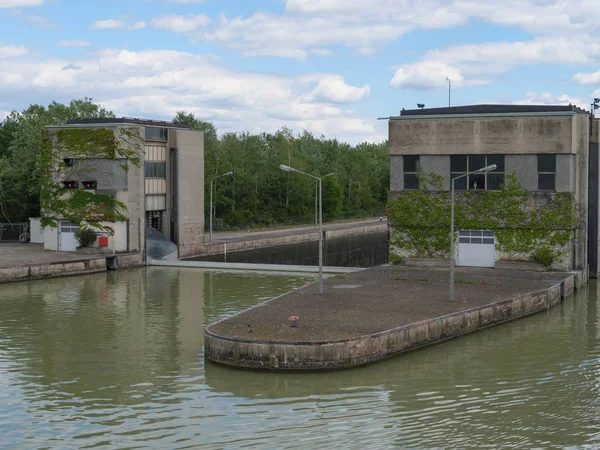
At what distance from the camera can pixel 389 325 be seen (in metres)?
27.4

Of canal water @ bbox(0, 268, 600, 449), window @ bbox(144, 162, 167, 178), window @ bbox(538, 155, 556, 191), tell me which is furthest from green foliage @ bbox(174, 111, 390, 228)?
canal water @ bbox(0, 268, 600, 449)

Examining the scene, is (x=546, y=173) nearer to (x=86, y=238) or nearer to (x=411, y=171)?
(x=411, y=171)

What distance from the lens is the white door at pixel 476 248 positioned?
147 feet

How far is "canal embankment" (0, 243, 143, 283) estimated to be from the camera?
151 ft

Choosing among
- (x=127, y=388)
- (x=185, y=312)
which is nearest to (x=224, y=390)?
(x=127, y=388)

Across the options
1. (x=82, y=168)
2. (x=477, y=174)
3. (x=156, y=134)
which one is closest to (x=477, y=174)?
(x=477, y=174)

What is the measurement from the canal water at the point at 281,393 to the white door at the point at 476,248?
414 inches

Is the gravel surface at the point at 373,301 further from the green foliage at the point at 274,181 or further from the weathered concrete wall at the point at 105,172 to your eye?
the green foliage at the point at 274,181

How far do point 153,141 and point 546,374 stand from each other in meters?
36.6

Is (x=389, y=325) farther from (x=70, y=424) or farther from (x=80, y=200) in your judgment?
(x=80, y=200)

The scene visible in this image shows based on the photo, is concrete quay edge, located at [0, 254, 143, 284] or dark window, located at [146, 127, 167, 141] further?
dark window, located at [146, 127, 167, 141]

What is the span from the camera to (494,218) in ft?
146

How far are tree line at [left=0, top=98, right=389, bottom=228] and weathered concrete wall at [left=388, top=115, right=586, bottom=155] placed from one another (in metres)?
31.6

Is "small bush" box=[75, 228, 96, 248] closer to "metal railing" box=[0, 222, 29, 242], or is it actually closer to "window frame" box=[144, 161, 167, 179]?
"window frame" box=[144, 161, 167, 179]
